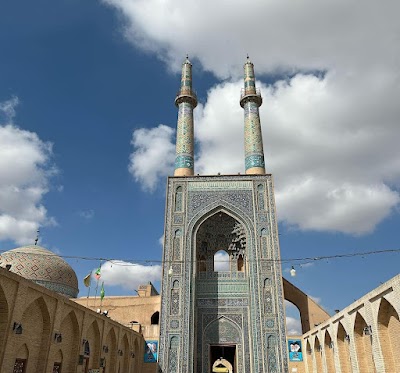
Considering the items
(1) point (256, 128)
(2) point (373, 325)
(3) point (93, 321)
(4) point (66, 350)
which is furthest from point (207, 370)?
(1) point (256, 128)

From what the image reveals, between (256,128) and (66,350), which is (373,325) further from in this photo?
(256,128)

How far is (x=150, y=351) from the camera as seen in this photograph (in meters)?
16.6

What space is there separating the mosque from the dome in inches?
2.2

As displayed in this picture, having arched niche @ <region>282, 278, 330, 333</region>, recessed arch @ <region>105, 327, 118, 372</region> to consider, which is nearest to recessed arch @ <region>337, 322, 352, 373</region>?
arched niche @ <region>282, 278, 330, 333</region>

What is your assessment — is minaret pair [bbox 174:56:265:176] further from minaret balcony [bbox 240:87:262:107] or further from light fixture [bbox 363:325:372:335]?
light fixture [bbox 363:325:372:335]

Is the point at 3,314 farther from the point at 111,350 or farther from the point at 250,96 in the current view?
the point at 250,96

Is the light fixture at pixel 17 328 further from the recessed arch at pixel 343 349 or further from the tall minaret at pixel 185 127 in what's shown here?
the tall minaret at pixel 185 127

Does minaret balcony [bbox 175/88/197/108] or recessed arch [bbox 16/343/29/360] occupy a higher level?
minaret balcony [bbox 175/88/197/108]

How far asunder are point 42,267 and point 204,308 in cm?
851

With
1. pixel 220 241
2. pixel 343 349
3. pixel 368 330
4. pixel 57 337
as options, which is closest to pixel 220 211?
pixel 220 241

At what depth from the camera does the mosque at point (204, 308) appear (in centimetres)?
972

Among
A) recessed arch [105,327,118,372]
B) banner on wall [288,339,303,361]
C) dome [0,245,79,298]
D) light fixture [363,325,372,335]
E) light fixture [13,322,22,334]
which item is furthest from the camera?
dome [0,245,79,298]

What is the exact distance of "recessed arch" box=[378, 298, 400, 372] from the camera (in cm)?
924

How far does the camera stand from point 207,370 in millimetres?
16656
